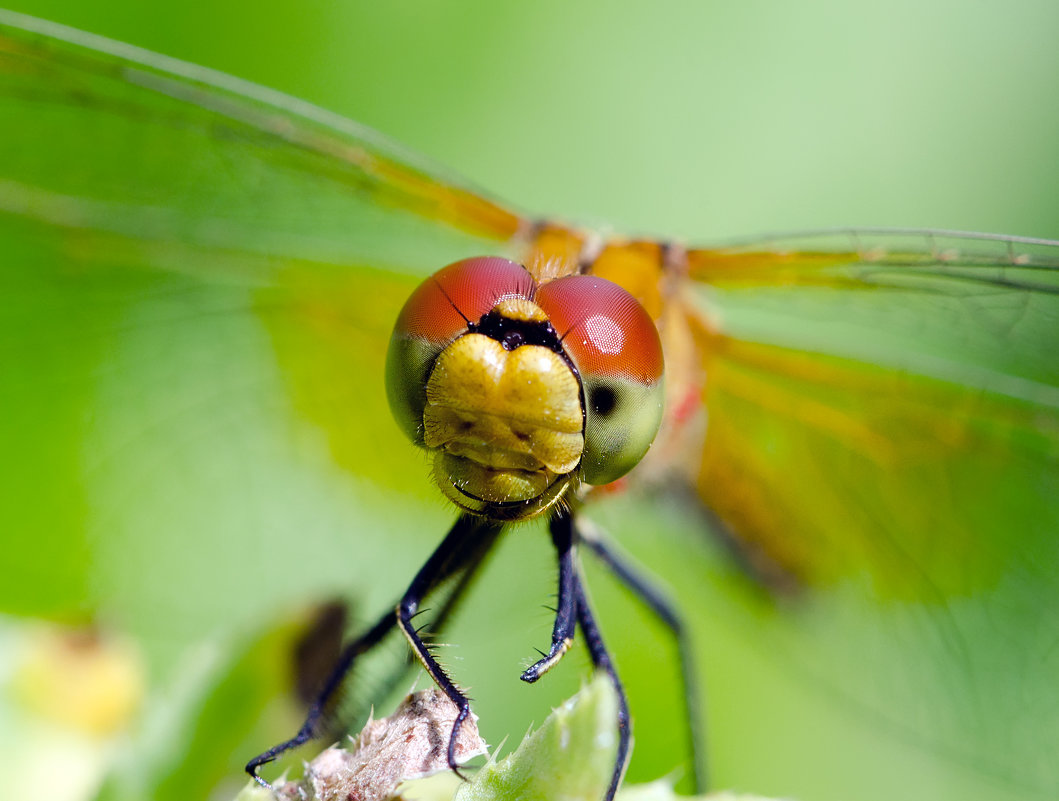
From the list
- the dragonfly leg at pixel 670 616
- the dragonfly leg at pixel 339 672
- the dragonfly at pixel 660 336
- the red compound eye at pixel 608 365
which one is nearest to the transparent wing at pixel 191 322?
the dragonfly at pixel 660 336

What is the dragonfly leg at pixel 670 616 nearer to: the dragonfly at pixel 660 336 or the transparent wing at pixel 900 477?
the dragonfly at pixel 660 336

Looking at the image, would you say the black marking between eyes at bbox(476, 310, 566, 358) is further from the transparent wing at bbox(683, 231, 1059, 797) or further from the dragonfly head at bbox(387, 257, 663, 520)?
the transparent wing at bbox(683, 231, 1059, 797)

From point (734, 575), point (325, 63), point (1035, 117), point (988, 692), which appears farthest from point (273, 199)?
A: point (1035, 117)

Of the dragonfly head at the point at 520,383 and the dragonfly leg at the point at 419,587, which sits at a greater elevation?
the dragonfly head at the point at 520,383

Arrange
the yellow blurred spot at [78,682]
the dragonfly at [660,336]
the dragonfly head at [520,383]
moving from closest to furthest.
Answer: the dragonfly head at [520,383] < the yellow blurred spot at [78,682] < the dragonfly at [660,336]

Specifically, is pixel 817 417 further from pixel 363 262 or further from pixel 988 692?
pixel 363 262

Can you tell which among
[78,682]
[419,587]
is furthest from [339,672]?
[78,682]

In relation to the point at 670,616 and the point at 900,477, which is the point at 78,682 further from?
the point at 900,477
